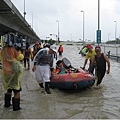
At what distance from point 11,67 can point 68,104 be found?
2.00m

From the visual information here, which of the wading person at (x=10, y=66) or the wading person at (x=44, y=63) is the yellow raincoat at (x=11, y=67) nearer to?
the wading person at (x=10, y=66)

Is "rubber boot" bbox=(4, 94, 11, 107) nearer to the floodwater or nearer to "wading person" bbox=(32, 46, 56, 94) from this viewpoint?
the floodwater

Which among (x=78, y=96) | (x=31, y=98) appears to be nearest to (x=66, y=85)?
(x=78, y=96)

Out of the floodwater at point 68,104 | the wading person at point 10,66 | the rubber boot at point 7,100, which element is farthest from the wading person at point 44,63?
the wading person at point 10,66

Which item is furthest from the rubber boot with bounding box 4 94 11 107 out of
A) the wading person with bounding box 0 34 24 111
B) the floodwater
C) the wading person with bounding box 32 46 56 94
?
the wading person with bounding box 32 46 56 94

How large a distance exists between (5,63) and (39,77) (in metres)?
2.25

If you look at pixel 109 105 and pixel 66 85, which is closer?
pixel 109 105

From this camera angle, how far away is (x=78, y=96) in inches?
307

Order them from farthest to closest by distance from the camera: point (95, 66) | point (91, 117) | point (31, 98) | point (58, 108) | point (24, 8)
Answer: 1. point (24, 8)
2. point (95, 66)
3. point (31, 98)
4. point (58, 108)
5. point (91, 117)

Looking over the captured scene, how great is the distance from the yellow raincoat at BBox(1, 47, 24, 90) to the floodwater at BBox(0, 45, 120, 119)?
0.72m

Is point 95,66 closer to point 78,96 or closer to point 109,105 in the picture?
point 78,96

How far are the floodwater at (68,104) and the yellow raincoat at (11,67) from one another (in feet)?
2.37

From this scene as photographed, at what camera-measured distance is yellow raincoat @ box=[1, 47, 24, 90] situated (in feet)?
19.3

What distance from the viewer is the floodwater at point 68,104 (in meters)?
5.77
